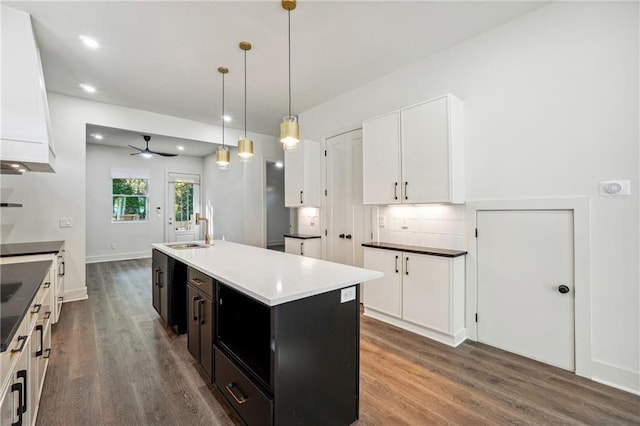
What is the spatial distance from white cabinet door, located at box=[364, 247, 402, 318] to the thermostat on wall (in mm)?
1719

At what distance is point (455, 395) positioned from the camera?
81.0 inches

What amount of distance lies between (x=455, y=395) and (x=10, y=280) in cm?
296

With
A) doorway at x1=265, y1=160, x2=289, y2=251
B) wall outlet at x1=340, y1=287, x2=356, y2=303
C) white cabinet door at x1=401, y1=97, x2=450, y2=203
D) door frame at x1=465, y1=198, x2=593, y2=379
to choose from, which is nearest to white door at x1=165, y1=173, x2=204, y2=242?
doorway at x1=265, y1=160, x2=289, y2=251

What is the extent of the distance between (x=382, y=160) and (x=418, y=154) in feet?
1.53

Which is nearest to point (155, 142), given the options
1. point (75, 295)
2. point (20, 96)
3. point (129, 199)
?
point (129, 199)

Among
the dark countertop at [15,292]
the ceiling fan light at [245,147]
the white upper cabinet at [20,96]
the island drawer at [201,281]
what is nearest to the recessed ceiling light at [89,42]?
the white upper cabinet at [20,96]

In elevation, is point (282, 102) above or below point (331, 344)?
above

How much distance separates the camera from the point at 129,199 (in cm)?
776

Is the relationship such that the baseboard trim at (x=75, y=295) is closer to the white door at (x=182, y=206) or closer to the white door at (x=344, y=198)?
the white door at (x=344, y=198)

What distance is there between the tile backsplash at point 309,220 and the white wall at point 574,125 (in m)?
2.55

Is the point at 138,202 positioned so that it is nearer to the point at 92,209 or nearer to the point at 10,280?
the point at 92,209

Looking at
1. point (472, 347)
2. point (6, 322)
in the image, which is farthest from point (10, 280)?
point (472, 347)

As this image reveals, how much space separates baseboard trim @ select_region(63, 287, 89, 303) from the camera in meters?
4.22

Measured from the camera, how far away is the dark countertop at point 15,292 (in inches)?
43.8
